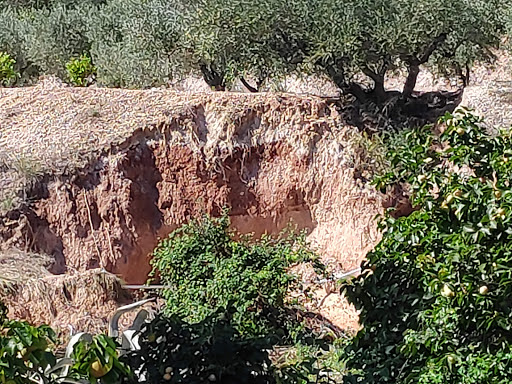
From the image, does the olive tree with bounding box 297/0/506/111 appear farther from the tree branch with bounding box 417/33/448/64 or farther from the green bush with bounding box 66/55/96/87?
the green bush with bounding box 66/55/96/87

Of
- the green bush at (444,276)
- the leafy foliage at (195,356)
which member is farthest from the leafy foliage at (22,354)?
the green bush at (444,276)

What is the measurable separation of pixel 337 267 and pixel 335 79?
320 centimetres

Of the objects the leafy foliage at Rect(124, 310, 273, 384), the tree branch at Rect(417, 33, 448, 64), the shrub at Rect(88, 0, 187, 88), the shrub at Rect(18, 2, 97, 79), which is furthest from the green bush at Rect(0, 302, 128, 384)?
the shrub at Rect(18, 2, 97, 79)

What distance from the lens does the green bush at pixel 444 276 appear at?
2875 millimetres

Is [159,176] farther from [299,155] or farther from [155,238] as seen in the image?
[299,155]

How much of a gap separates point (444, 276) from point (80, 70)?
38.5 ft

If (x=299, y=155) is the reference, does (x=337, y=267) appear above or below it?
below

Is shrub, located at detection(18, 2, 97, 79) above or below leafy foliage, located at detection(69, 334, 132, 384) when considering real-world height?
below

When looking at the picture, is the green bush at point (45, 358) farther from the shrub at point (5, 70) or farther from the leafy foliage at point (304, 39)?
the shrub at point (5, 70)

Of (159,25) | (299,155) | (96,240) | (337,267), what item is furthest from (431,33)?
(96,240)

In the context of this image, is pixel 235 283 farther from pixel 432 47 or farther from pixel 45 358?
pixel 432 47

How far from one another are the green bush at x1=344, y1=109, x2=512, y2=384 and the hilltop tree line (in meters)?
7.42

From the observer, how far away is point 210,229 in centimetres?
765

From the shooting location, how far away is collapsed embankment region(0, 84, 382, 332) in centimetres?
963
